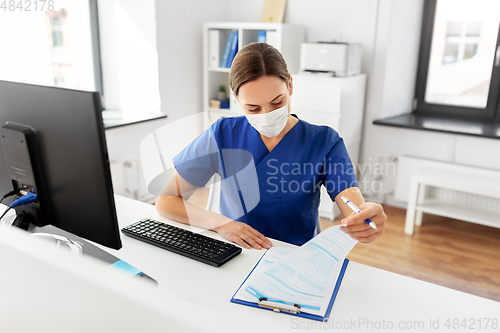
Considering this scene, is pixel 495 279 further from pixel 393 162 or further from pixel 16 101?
pixel 16 101

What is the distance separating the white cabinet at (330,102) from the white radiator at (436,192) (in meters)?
0.47

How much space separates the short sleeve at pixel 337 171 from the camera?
127cm

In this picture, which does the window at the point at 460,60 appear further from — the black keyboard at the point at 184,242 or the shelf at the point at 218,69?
the black keyboard at the point at 184,242

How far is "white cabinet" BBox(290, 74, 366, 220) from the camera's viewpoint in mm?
2930

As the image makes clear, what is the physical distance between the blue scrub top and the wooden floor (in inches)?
51.5

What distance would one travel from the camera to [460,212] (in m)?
2.85

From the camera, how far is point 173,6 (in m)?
3.21

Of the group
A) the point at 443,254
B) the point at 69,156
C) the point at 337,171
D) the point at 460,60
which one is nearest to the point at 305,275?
the point at 337,171

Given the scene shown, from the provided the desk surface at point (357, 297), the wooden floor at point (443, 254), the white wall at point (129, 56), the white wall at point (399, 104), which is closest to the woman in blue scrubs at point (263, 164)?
the desk surface at point (357, 297)

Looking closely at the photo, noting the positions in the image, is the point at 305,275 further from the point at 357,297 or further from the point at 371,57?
the point at 371,57

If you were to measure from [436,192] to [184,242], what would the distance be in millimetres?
2620

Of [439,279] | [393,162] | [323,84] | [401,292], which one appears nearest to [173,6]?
[323,84]

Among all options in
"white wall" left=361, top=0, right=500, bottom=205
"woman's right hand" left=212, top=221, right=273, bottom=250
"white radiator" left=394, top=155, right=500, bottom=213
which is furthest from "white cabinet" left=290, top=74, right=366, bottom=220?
"woman's right hand" left=212, top=221, right=273, bottom=250

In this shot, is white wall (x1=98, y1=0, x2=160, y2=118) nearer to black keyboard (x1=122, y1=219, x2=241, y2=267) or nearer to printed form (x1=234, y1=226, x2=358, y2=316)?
black keyboard (x1=122, y1=219, x2=241, y2=267)
